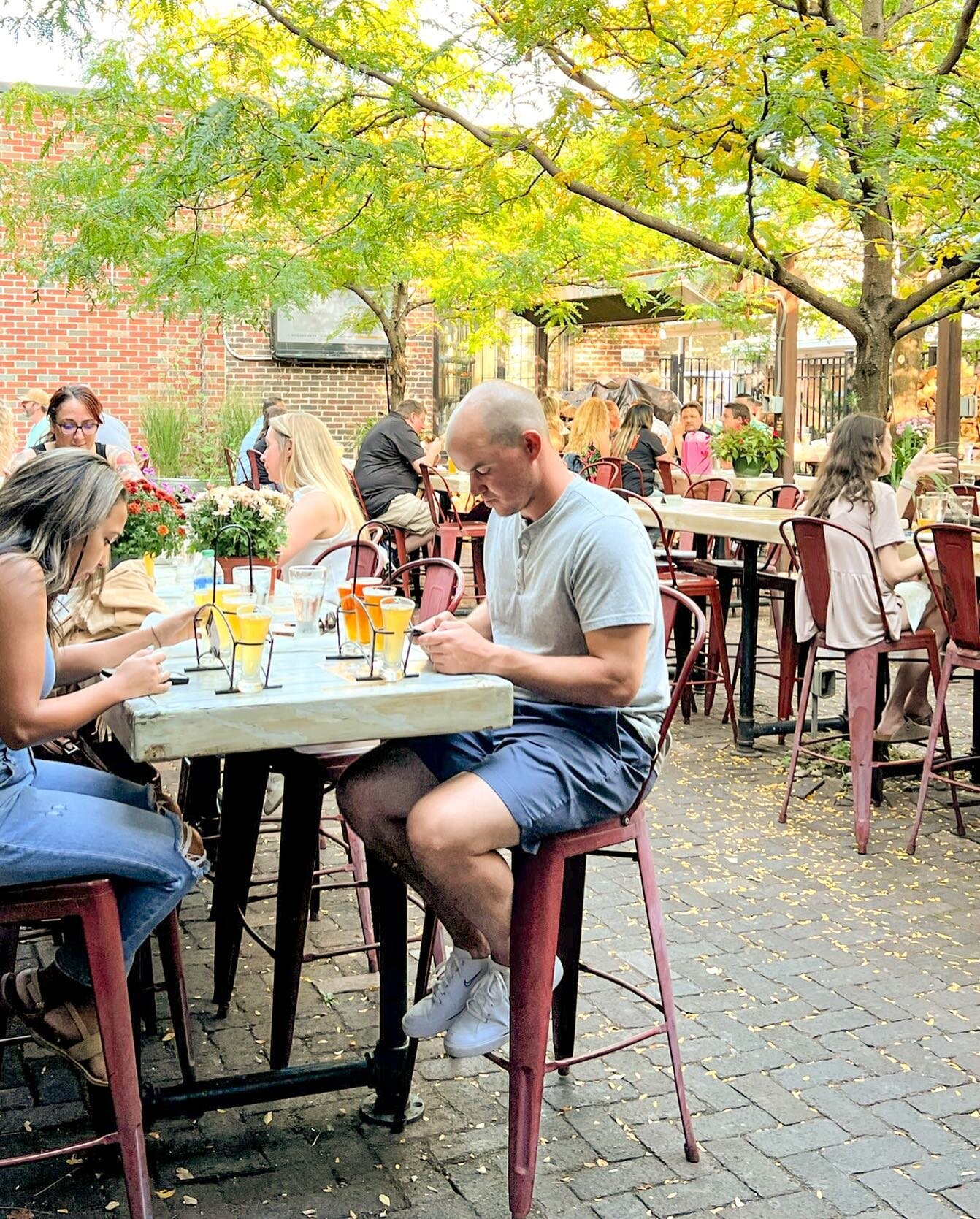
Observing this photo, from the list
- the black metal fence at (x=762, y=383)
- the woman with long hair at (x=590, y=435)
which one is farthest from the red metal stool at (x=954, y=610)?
the black metal fence at (x=762, y=383)

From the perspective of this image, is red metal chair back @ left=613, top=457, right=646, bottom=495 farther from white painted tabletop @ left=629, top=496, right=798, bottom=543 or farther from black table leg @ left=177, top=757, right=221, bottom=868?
black table leg @ left=177, top=757, right=221, bottom=868

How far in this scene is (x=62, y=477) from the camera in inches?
111

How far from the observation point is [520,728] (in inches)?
114

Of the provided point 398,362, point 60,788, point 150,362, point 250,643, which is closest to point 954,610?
point 250,643

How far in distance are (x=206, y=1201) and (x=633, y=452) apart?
8125 mm

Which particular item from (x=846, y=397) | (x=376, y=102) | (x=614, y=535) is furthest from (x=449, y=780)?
(x=846, y=397)

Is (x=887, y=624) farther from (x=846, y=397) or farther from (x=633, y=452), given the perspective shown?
(x=846, y=397)

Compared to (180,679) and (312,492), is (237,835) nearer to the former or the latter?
(180,679)

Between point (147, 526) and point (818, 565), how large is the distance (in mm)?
2589

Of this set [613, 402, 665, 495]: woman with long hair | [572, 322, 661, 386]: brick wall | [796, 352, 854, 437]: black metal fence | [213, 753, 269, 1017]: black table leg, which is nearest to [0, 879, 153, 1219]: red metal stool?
[213, 753, 269, 1017]: black table leg

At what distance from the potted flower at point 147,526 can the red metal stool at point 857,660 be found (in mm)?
2348

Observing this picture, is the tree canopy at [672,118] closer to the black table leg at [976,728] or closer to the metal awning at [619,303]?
the black table leg at [976,728]

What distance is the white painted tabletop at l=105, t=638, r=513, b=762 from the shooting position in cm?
237

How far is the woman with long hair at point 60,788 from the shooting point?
8.20ft
